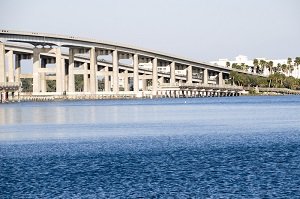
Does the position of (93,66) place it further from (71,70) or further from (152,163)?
(152,163)

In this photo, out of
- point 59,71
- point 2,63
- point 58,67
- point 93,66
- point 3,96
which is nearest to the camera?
point 2,63

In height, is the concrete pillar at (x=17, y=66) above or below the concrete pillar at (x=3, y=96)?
above

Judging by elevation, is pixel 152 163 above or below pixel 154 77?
below

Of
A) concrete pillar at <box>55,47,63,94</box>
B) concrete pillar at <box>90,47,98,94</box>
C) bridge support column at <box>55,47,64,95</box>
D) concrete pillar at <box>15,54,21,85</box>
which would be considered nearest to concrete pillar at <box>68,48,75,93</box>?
bridge support column at <box>55,47,64,95</box>

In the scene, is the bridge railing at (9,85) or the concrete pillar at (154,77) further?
the concrete pillar at (154,77)

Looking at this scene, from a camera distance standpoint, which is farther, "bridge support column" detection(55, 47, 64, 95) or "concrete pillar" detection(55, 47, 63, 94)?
"bridge support column" detection(55, 47, 64, 95)

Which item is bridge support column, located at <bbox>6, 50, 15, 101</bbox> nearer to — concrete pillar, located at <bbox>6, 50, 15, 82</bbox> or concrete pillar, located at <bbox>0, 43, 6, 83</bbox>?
concrete pillar, located at <bbox>6, 50, 15, 82</bbox>

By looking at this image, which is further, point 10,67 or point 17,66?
point 17,66

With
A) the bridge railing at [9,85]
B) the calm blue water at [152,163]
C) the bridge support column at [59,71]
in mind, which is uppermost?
the bridge support column at [59,71]

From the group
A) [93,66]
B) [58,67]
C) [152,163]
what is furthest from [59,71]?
[152,163]

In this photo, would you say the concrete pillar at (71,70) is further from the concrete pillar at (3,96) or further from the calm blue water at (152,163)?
the calm blue water at (152,163)

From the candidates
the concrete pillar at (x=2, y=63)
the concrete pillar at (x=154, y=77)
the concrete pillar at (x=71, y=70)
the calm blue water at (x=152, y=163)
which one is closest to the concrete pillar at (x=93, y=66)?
the concrete pillar at (x=71, y=70)

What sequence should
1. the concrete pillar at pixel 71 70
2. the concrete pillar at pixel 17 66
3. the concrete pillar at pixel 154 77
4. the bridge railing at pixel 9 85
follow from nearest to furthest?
the bridge railing at pixel 9 85
the concrete pillar at pixel 71 70
the concrete pillar at pixel 154 77
the concrete pillar at pixel 17 66

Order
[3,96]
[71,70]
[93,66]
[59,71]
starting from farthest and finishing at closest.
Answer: [71,70], [93,66], [59,71], [3,96]
